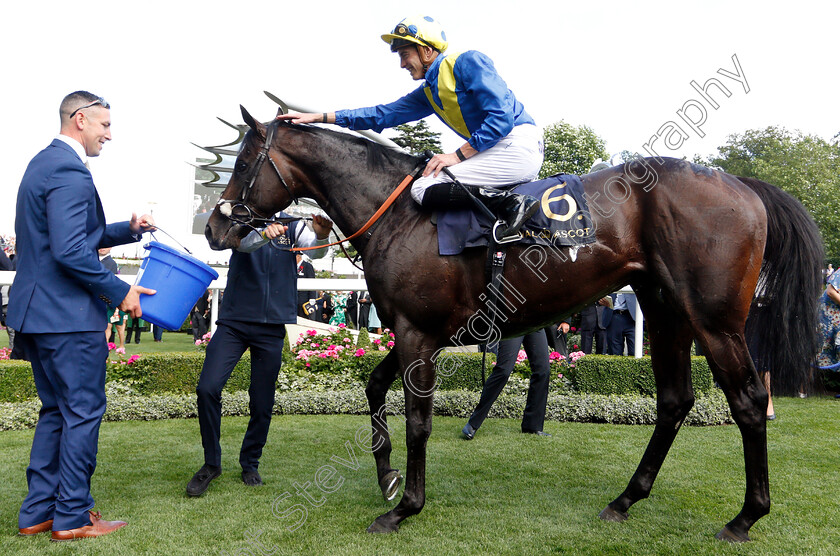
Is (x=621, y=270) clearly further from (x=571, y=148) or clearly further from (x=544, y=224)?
(x=571, y=148)

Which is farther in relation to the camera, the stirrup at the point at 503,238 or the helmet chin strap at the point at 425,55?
the helmet chin strap at the point at 425,55

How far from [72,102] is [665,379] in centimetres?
377

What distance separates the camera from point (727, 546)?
3027 millimetres

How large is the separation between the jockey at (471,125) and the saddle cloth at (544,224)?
68 millimetres

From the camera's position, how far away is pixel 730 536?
3.11 metres

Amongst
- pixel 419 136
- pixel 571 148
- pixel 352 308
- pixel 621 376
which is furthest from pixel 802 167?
pixel 621 376

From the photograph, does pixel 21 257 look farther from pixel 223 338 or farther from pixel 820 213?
pixel 820 213

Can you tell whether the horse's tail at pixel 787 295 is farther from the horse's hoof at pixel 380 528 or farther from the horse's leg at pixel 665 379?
the horse's hoof at pixel 380 528

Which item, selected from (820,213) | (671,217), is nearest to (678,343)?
(671,217)

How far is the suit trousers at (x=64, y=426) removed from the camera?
3084mm

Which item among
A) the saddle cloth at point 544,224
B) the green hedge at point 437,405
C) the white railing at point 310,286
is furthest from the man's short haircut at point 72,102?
the green hedge at point 437,405

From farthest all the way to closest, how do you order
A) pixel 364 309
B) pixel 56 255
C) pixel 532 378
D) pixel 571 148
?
pixel 571 148 → pixel 364 309 → pixel 532 378 → pixel 56 255

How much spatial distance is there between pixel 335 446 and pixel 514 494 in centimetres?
190

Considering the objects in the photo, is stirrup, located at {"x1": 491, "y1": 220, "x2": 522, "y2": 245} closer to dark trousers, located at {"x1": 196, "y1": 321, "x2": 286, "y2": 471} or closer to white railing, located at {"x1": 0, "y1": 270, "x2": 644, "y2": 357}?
dark trousers, located at {"x1": 196, "y1": 321, "x2": 286, "y2": 471}
